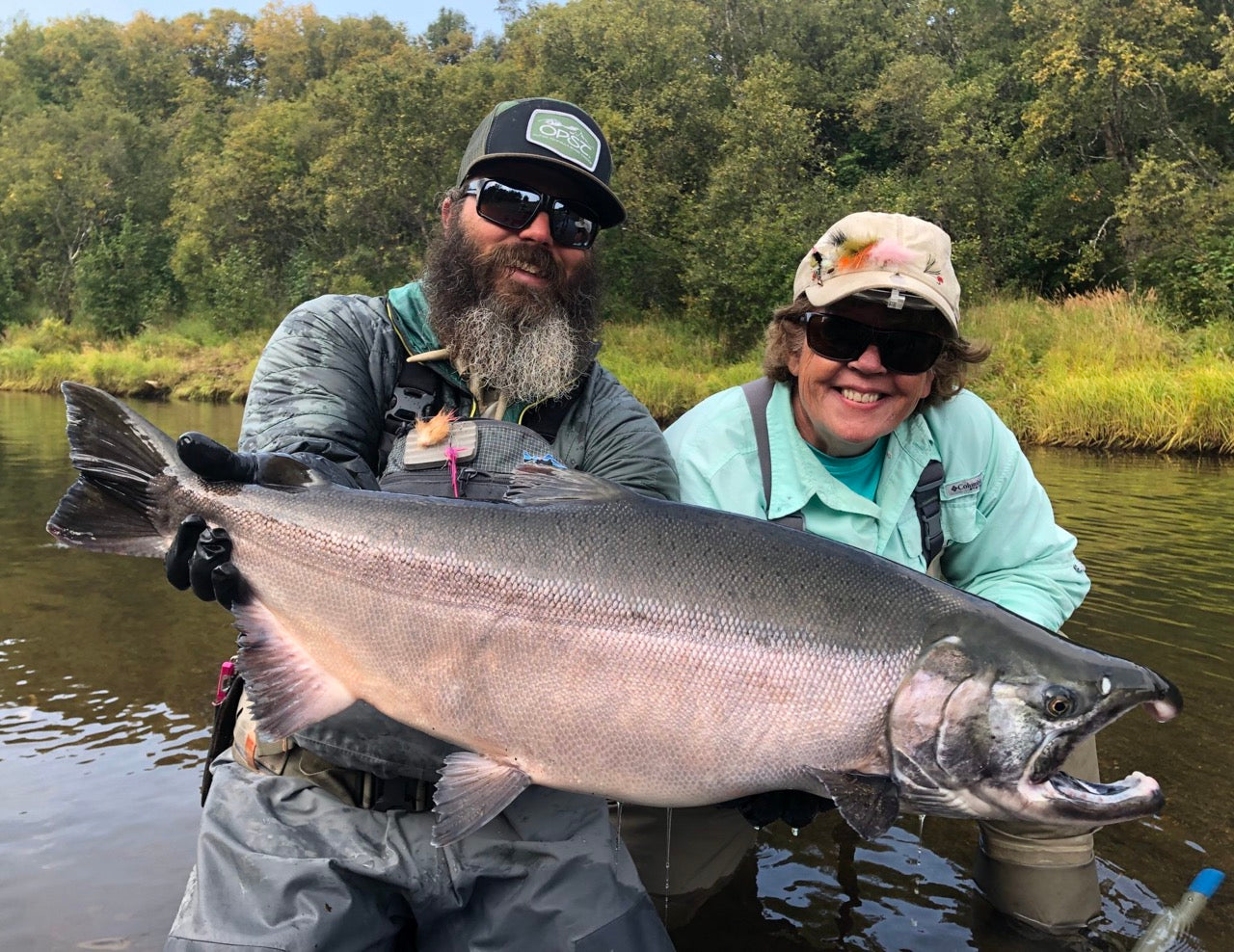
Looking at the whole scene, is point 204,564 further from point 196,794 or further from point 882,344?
point 196,794

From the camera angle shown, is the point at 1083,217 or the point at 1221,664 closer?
the point at 1221,664

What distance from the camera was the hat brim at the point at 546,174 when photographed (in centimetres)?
361

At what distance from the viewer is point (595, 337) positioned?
161 inches

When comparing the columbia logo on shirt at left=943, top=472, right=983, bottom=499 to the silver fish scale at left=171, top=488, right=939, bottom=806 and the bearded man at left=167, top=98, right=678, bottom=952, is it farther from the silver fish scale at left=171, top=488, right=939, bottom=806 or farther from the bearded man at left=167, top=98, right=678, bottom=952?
the silver fish scale at left=171, top=488, right=939, bottom=806

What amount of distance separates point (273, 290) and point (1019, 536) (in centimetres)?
4175

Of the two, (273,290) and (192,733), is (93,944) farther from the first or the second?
(273,290)

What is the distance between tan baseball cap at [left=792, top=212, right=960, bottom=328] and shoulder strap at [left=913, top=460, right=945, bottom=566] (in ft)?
1.84

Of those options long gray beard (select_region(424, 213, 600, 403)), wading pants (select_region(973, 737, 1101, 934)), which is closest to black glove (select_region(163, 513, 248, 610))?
long gray beard (select_region(424, 213, 600, 403))

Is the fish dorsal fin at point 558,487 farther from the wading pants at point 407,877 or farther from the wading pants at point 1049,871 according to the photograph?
the wading pants at point 1049,871

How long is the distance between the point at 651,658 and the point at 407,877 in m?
0.91

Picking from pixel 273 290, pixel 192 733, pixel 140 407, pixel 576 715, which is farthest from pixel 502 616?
pixel 273 290

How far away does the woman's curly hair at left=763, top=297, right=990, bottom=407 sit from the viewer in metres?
3.75

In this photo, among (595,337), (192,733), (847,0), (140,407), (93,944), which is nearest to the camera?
(93,944)

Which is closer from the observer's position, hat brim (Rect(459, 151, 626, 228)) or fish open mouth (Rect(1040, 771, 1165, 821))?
fish open mouth (Rect(1040, 771, 1165, 821))
